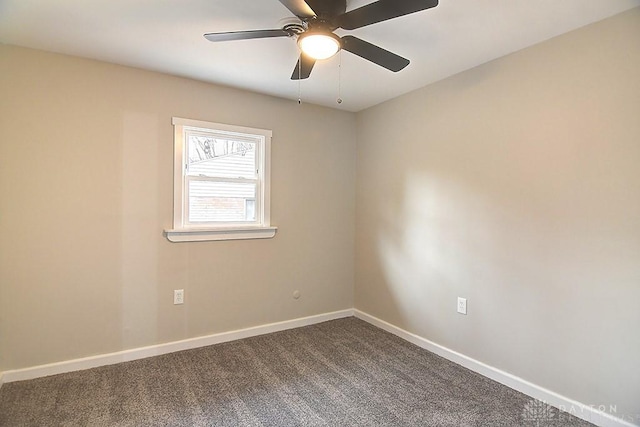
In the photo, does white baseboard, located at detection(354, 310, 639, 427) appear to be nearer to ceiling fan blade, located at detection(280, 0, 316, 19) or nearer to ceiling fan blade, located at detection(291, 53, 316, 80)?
ceiling fan blade, located at detection(291, 53, 316, 80)

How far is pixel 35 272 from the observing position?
237cm

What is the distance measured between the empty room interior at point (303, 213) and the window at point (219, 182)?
0.02 meters

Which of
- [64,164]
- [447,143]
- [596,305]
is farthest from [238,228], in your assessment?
[596,305]

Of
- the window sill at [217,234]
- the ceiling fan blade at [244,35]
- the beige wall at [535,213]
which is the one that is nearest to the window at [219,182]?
the window sill at [217,234]

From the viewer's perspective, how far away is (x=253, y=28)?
2074mm

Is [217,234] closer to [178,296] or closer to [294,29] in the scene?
[178,296]

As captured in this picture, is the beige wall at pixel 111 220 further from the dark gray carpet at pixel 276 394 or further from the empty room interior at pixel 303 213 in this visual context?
the dark gray carpet at pixel 276 394

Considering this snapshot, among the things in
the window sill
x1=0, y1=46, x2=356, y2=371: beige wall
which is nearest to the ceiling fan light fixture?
x1=0, y1=46, x2=356, y2=371: beige wall

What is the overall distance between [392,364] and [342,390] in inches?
22.7

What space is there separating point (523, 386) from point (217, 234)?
260 centimetres

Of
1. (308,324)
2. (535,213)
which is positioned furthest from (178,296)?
(535,213)

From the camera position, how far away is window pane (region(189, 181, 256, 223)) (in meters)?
2.96

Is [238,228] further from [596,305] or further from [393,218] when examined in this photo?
[596,305]

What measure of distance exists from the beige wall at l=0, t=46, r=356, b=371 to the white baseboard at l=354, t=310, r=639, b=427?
4.30 feet
